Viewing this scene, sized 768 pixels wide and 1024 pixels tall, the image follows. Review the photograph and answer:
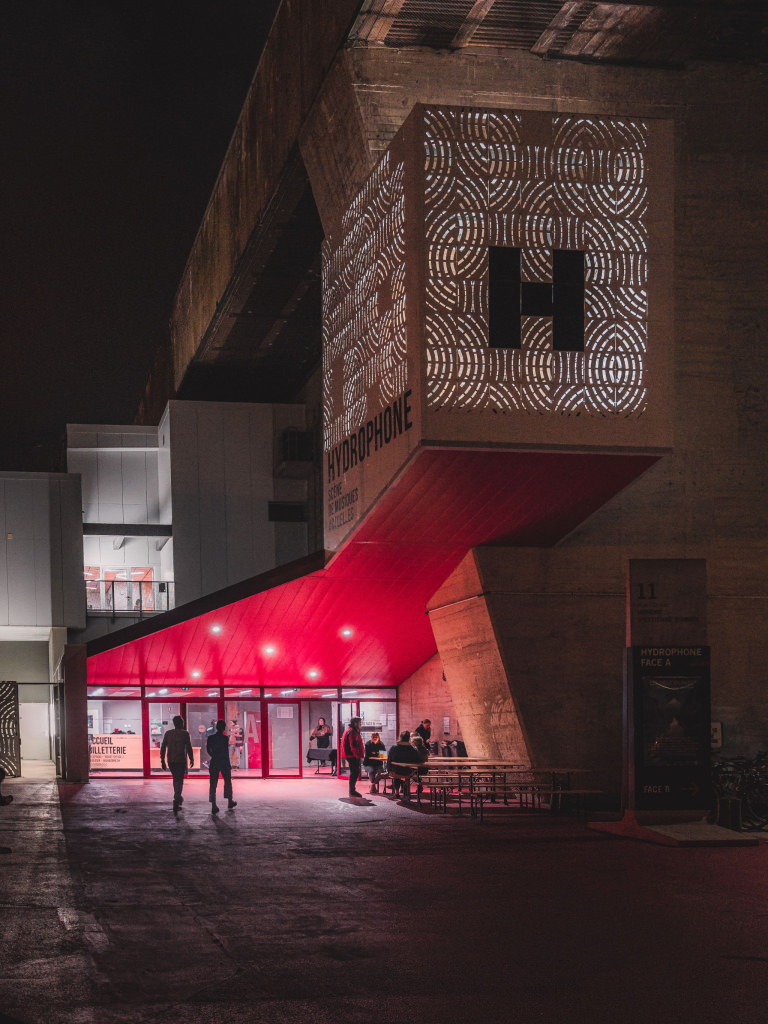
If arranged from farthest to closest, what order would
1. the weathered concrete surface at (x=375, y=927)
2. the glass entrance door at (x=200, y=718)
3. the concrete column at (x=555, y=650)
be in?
the glass entrance door at (x=200, y=718), the concrete column at (x=555, y=650), the weathered concrete surface at (x=375, y=927)

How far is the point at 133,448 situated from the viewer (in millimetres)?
43062

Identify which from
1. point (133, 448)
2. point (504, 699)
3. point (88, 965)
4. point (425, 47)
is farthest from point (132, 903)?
point (133, 448)

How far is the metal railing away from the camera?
128ft

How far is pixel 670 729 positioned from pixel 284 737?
1506cm

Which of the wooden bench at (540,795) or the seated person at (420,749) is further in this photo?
the seated person at (420,749)

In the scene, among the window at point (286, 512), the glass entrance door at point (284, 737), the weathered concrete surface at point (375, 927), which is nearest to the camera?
the weathered concrete surface at point (375, 927)

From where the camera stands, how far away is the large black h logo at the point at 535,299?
16.4 meters

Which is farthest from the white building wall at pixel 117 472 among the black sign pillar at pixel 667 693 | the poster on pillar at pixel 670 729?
the poster on pillar at pixel 670 729

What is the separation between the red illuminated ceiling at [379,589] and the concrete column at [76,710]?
1038 millimetres

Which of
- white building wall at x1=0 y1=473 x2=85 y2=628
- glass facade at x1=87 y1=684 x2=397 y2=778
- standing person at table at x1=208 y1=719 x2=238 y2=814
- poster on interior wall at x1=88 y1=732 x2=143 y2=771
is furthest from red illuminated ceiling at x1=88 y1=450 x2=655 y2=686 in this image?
white building wall at x1=0 y1=473 x2=85 y2=628

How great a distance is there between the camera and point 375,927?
353 inches

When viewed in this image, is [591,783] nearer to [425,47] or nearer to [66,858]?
[66,858]

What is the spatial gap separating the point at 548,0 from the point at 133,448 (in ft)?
91.2

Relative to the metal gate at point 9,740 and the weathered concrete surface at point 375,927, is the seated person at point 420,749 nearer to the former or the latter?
the weathered concrete surface at point 375,927
